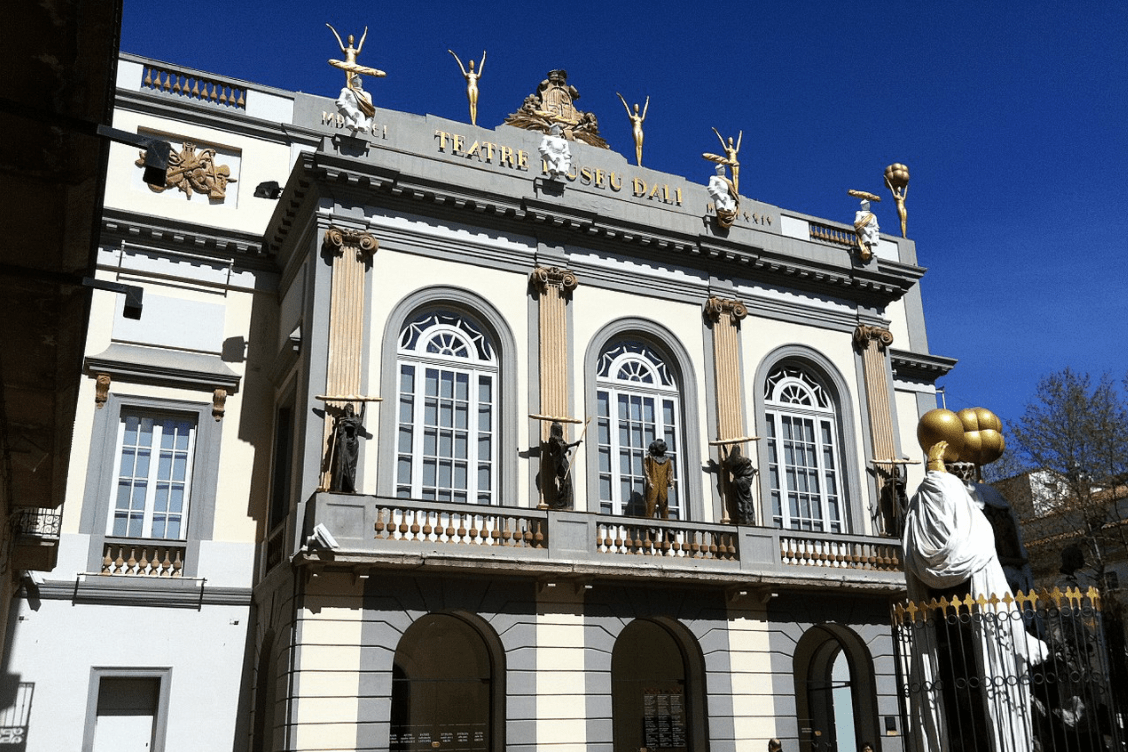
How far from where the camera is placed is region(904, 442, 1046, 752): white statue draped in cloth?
764 cm

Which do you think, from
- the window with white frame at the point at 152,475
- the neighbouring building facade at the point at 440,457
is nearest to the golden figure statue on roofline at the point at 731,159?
the neighbouring building facade at the point at 440,457

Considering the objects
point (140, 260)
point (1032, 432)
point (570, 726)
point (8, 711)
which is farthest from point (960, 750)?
point (1032, 432)

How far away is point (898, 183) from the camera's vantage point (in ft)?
87.3

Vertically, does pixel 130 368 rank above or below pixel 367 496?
above

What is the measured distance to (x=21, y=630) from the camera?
669 inches

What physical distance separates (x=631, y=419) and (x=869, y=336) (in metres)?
→ 6.20

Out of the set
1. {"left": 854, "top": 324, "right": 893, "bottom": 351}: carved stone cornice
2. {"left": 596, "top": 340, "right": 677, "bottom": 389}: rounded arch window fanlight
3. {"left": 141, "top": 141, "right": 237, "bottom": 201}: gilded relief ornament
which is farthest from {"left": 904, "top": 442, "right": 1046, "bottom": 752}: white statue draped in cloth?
{"left": 141, "top": 141, "right": 237, "bottom": 201}: gilded relief ornament

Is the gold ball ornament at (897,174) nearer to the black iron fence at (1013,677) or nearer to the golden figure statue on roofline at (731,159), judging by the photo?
the golden figure statue on roofline at (731,159)

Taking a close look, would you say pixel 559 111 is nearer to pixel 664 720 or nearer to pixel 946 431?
→ pixel 664 720

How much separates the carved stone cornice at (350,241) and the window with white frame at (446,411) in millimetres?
1457

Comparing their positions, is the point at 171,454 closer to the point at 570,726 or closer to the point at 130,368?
the point at 130,368

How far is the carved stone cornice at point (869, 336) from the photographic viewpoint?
2272 centimetres

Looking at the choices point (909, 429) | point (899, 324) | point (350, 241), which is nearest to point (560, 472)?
point (350, 241)

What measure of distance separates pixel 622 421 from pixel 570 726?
5707mm
